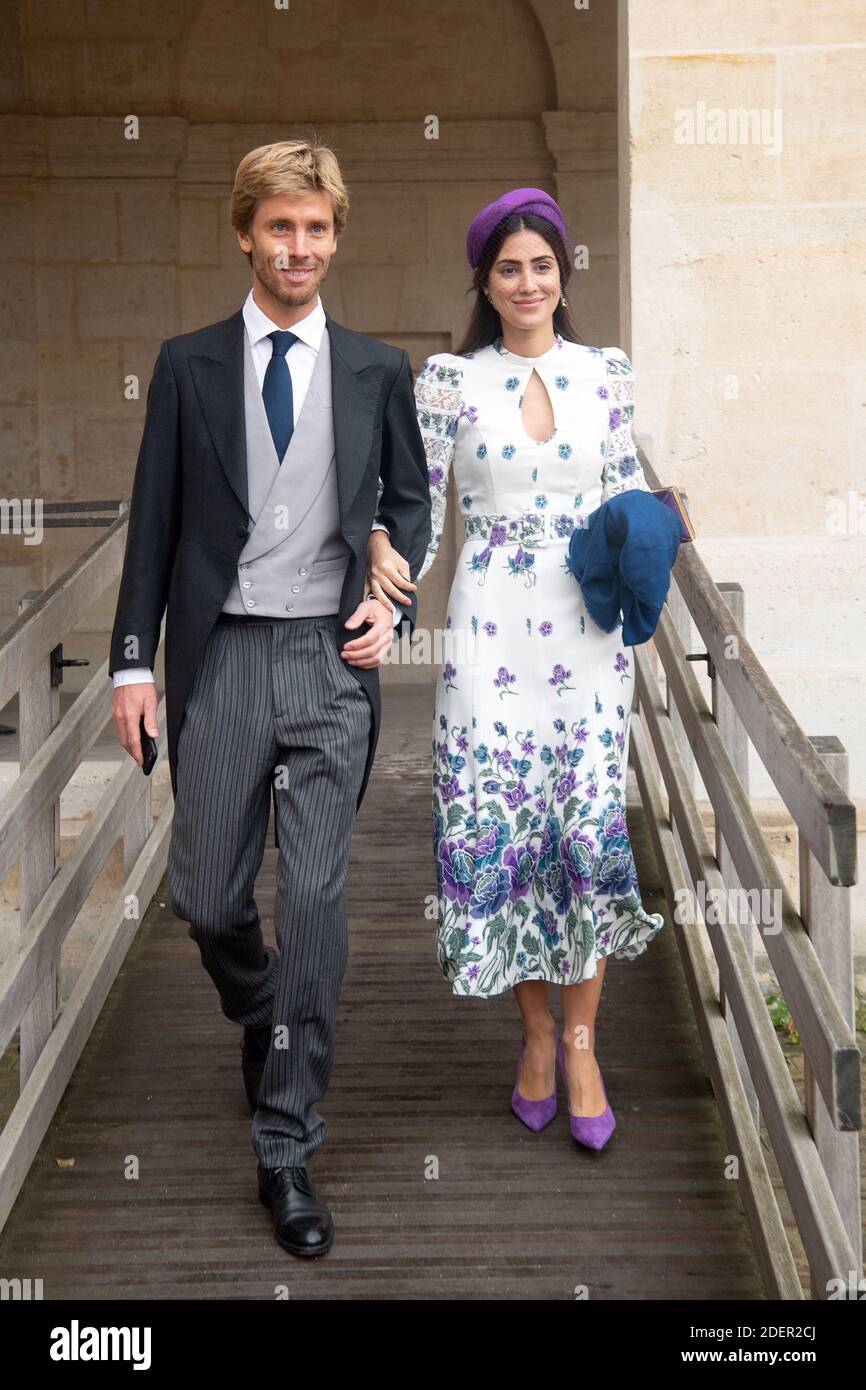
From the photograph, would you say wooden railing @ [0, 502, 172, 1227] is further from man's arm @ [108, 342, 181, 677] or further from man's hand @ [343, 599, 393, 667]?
man's hand @ [343, 599, 393, 667]

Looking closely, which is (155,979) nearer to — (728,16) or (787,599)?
(787,599)

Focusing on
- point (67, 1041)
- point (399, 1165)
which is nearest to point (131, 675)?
point (67, 1041)

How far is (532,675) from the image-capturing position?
130 inches

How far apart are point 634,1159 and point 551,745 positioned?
86 cm

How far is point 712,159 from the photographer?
5082 millimetres

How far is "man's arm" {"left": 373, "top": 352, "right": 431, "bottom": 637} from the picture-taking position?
3129 mm

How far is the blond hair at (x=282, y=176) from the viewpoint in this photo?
288cm

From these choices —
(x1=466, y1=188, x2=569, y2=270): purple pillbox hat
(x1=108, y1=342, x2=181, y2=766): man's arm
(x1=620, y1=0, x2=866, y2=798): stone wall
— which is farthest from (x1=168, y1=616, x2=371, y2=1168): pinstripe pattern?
(x1=620, y1=0, x2=866, y2=798): stone wall

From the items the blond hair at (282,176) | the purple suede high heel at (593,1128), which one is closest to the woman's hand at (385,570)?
the blond hair at (282,176)

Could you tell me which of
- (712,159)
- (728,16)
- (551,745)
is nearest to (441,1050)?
(551,745)

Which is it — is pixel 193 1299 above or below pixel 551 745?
below

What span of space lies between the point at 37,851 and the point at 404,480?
1101mm

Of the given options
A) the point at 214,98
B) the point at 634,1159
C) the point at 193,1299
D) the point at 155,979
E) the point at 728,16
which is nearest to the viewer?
the point at 193,1299

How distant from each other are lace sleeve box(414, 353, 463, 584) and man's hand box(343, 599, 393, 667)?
0.27m
